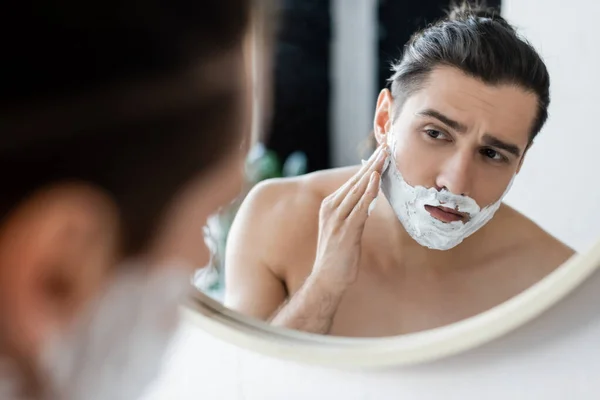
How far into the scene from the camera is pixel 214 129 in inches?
11.9

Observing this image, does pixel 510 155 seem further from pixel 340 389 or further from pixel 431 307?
pixel 340 389

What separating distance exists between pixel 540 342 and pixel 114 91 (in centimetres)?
43

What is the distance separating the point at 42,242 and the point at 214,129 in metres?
0.10

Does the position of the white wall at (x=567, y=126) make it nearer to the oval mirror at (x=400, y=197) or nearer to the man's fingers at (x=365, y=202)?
the oval mirror at (x=400, y=197)

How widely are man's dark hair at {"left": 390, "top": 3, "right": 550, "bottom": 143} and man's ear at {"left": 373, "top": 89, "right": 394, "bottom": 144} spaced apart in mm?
21

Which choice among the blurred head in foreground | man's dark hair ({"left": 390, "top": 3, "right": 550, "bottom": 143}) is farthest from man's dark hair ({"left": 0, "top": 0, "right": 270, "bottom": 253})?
man's dark hair ({"left": 390, "top": 3, "right": 550, "bottom": 143})

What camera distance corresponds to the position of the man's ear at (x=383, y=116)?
1.81 ft

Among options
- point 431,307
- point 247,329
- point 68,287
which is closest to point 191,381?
point 247,329

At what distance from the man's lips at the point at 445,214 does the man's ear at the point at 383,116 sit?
72mm

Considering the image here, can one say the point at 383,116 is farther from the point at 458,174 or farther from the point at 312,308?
the point at 312,308

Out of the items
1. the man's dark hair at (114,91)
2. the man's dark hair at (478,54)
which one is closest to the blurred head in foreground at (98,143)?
the man's dark hair at (114,91)

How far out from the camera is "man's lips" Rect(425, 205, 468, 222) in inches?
21.2

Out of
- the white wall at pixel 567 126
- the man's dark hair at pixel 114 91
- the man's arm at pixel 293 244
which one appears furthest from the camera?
the man's arm at pixel 293 244

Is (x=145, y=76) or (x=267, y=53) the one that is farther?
(x=267, y=53)
